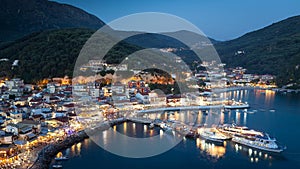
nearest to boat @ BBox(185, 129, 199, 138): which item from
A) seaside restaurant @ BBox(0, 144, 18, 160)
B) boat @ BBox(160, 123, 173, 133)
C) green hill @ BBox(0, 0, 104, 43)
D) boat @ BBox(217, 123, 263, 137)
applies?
boat @ BBox(160, 123, 173, 133)

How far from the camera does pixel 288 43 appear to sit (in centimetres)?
3478

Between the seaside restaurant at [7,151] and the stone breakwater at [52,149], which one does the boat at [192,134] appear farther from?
the seaside restaurant at [7,151]

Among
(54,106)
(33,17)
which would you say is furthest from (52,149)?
(33,17)

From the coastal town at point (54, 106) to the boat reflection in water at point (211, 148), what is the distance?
3960 millimetres

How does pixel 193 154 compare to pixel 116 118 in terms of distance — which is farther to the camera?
pixel 116 118

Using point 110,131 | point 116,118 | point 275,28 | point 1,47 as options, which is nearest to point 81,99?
point 116,118

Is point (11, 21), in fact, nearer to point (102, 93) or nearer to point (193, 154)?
point (102, 93)

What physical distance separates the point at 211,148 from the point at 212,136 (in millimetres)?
753

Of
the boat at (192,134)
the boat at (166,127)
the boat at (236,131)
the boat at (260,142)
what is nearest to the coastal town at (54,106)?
the boat at (166,127)

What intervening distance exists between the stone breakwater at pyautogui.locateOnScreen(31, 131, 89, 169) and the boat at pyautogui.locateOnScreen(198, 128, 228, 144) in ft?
12.9

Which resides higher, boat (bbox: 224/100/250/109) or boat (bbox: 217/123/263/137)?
boat (bbox: 224/100/250/109)

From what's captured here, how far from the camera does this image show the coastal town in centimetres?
756

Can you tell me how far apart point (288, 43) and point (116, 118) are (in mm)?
30248

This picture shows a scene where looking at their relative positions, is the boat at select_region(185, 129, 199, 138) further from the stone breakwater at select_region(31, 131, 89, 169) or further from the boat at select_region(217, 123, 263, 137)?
the stone breakwater at select_region(31, 131, 89, 169)
